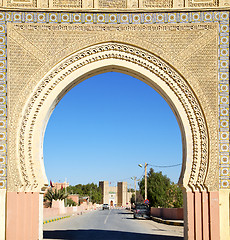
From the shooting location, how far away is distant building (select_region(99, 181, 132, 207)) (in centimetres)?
9262

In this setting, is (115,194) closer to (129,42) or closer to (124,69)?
(124,69)

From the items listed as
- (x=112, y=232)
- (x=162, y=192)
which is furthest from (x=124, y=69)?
(x=162, y=192)

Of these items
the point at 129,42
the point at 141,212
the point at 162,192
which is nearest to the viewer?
the point at 129,42

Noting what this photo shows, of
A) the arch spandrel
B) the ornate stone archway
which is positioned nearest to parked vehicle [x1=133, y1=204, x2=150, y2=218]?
the ornate stone archway

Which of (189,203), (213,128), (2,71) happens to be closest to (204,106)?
(213,128)

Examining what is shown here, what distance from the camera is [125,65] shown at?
883cm

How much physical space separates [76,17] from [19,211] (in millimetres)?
4149

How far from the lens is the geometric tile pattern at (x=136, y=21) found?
8.46 metres

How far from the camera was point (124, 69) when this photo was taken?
902 cm

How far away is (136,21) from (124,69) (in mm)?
1036

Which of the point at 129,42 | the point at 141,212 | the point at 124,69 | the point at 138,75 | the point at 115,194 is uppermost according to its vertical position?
the point at 129,42

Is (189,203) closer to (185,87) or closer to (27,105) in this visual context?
(185,87)

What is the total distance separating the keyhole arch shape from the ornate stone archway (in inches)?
0.8

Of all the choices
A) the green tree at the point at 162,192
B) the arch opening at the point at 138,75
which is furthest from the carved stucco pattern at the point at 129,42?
Result: the green tree at the point at 162,192
